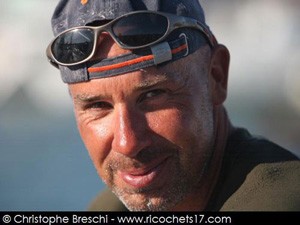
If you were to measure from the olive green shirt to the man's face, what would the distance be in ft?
0.22

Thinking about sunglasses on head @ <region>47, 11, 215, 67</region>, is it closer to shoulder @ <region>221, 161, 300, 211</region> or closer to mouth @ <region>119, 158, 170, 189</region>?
mouth @ <region>119, 158, 170, 189</region>

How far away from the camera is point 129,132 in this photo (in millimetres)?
1360

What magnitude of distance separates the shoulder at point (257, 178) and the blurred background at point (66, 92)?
0.90 m

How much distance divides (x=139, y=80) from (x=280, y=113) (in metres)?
1.29

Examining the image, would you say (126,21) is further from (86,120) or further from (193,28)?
(86,120)

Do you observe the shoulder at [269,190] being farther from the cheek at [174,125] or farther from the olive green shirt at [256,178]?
the cheek at [174,125]

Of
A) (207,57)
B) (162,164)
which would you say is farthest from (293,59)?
(162,164)

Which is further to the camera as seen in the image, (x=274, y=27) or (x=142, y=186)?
(x=274, y=27)

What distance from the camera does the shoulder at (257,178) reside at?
1321 millimetres

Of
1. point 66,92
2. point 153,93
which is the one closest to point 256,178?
point 153,93

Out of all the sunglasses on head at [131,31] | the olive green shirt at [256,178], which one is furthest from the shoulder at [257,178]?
the sunglasses on head at [131,31]

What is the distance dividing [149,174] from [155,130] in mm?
112

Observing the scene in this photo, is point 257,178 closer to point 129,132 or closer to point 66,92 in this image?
point 129,132

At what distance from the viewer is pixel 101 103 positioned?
1.45 m
